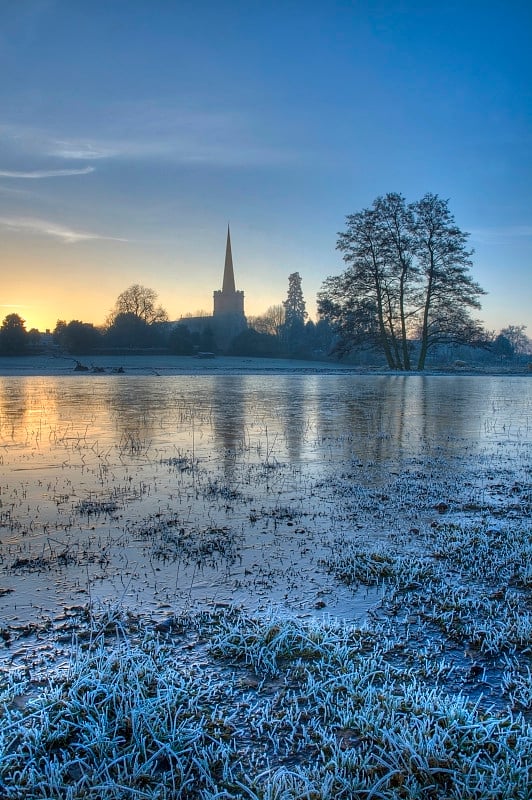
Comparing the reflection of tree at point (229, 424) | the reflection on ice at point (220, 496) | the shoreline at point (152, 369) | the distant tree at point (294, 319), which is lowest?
the reflection on ice at point (220, 496)

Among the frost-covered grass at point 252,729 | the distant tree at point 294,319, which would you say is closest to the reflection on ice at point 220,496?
Answer: the frost-covered grass at point 252,729

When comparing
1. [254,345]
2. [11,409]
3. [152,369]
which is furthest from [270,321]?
[11,409]

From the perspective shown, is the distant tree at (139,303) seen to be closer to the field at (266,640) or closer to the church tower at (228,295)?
the church tower at (228,295)

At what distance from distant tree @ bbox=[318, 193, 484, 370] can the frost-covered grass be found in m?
38.8

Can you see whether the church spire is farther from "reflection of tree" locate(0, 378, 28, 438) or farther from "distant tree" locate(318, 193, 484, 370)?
"reflection of tree" locate(0, 378, 28, 438)

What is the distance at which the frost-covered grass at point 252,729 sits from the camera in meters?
2.05

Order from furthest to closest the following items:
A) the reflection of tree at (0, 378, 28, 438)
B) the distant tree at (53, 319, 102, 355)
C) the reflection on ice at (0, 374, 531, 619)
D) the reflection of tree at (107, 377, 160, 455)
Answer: the distant tree at (53, 319, 102, 355), the reflection of tree at (0, 378, 28, 438), the reflection of tree at (107, 377, 160, 455), the reflection on ice at (0, 374, 531, 619)

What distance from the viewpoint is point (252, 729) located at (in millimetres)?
2344

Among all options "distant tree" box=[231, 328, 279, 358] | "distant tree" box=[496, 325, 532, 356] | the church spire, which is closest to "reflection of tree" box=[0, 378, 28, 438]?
"distant tree" box=[231, 328, 279, 358]

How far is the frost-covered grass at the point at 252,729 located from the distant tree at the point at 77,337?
187 feet

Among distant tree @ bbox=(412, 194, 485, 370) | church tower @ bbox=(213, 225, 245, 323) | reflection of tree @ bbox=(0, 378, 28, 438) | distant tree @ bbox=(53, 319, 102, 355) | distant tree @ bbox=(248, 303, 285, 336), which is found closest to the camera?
reflection of tree @ bbox=(0, 378, 28, 438)

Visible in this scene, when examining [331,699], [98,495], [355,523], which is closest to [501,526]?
[355,523]

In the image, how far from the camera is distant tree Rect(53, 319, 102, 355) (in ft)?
183

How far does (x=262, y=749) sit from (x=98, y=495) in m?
4.47
